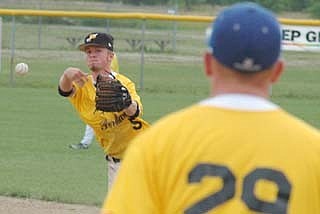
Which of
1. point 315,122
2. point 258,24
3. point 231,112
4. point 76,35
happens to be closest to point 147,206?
point 231,112

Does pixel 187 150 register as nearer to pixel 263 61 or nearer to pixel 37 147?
pixel 263 61

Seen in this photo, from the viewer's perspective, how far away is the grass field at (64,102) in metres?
11.6

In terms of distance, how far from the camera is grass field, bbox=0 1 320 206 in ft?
38.0

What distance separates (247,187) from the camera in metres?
3.19

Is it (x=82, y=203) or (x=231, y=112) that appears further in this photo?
(x=82, y=203)

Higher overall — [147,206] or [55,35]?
[147,206]

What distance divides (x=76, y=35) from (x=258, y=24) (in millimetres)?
34729

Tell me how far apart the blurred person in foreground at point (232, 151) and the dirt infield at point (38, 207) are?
6651mm

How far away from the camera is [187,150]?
3.16 metres

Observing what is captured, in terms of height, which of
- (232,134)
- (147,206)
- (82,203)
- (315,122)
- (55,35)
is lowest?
(55,35)

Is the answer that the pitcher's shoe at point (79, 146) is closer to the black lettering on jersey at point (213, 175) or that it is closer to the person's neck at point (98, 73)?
the person's neck at point (98, 73)

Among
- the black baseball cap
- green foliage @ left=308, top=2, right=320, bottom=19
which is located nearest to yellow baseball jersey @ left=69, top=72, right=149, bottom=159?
the black baseball cap

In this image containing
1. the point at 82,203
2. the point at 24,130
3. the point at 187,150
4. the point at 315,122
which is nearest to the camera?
the point at 187,150

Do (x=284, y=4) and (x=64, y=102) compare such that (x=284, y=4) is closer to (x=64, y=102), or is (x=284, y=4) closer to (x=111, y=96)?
(x=64, y=102)
